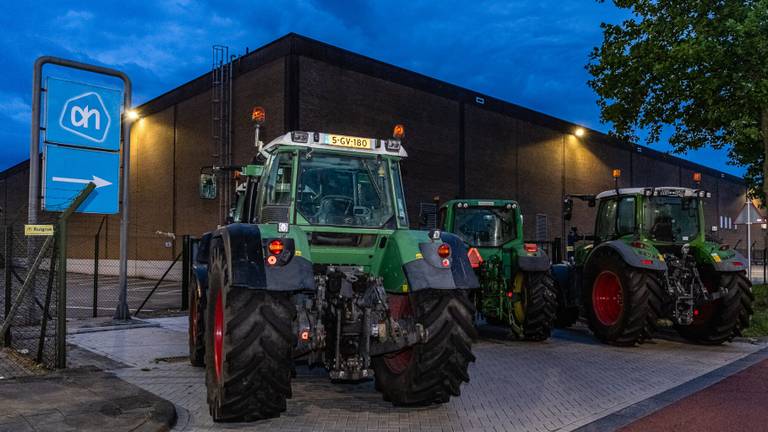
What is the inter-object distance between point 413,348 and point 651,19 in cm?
1252

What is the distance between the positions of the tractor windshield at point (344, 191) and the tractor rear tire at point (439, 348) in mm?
1134

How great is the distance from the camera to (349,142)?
6.64 metres

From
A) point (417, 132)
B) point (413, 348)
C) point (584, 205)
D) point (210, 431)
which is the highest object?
point (417, 132)

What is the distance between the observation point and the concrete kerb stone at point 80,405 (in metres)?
5.36

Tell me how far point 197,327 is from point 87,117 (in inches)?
245

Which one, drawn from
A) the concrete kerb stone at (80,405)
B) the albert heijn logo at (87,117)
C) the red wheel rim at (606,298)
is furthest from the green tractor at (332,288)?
the albert heijn logo at (87,117)

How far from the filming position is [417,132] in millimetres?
27922

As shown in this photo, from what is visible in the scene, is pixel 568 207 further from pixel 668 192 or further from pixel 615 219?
pixel 668 192

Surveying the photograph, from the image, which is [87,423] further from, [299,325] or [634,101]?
[634,101]

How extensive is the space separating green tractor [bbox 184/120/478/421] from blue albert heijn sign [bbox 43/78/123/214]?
20.6 feet

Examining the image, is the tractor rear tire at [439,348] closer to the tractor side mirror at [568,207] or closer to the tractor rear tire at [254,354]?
the tractor rear tire at [254,354]

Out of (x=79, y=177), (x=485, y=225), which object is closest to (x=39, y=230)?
(x=79, y=177)

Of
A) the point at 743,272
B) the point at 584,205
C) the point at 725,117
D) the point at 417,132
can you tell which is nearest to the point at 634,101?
the point at 725,117

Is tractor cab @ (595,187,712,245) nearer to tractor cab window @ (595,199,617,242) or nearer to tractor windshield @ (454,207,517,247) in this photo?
tractor cab window @ (595,199,617,242)
